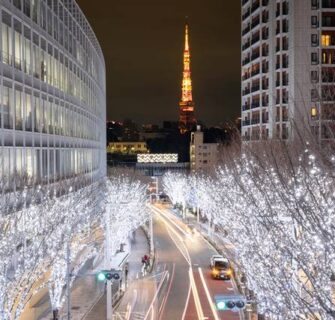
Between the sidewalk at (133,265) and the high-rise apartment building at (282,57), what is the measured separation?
492 inches

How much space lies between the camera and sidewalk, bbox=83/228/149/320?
2222 centimetres

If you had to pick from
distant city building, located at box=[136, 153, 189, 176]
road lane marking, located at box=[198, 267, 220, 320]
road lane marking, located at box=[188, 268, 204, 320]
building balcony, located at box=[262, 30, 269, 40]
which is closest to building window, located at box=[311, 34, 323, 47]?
building balcony, located at box=[262, 30, 269, 40]

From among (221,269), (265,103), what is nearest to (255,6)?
(265,103)

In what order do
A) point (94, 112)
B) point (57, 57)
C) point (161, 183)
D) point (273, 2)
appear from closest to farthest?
point (57, 57) < point (94, 112) < point (273, 2) < point (161, 183)

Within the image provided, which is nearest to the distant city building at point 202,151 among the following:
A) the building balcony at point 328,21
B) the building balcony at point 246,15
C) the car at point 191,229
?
the building balcony at point 246,15

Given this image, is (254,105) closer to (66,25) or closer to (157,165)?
(66,25)

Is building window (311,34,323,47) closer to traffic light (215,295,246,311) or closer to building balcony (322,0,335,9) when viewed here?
building balcony (322,0,335,9)

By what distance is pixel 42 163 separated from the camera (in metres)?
27.1

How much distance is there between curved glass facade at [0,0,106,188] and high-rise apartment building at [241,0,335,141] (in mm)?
14937

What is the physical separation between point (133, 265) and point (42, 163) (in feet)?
34.2

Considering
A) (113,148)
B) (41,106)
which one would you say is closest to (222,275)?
(41,106)

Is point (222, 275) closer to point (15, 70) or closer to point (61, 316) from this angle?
point (61, 316)

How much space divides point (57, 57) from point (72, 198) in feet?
29.5

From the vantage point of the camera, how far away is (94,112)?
158 ft
